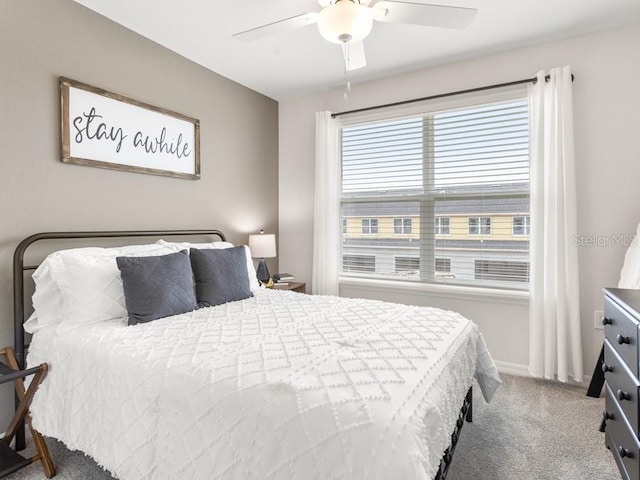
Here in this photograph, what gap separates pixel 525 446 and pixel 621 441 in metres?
0.50

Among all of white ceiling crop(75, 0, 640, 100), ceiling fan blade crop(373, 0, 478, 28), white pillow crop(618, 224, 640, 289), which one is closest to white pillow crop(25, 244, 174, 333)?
white ceiling crop(75, 0, 640, 100)

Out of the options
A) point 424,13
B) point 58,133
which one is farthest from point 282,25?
point 58,133

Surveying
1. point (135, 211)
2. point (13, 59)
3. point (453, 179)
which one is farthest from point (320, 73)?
point (13, 59)

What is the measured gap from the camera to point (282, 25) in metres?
1.99

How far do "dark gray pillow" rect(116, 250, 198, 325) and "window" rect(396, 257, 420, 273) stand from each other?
78.7 inches

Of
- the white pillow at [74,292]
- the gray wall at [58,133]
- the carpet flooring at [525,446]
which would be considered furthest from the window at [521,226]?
the white pillow at [74,292]

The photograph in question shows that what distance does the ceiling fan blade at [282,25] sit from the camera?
1915 mm

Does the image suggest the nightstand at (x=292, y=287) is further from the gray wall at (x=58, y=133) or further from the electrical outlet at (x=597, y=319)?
the electrical outlet at (x=597, y=319)

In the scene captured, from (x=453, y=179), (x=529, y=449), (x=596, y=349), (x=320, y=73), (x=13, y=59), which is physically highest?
(x=320, y=73)

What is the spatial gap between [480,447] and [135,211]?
264 cm

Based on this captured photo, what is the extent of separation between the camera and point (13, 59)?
2037 millimetres

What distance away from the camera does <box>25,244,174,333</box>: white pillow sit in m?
1.92

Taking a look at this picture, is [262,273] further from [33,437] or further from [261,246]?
[33,437]

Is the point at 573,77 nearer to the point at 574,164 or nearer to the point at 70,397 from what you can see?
the point at 574,164
